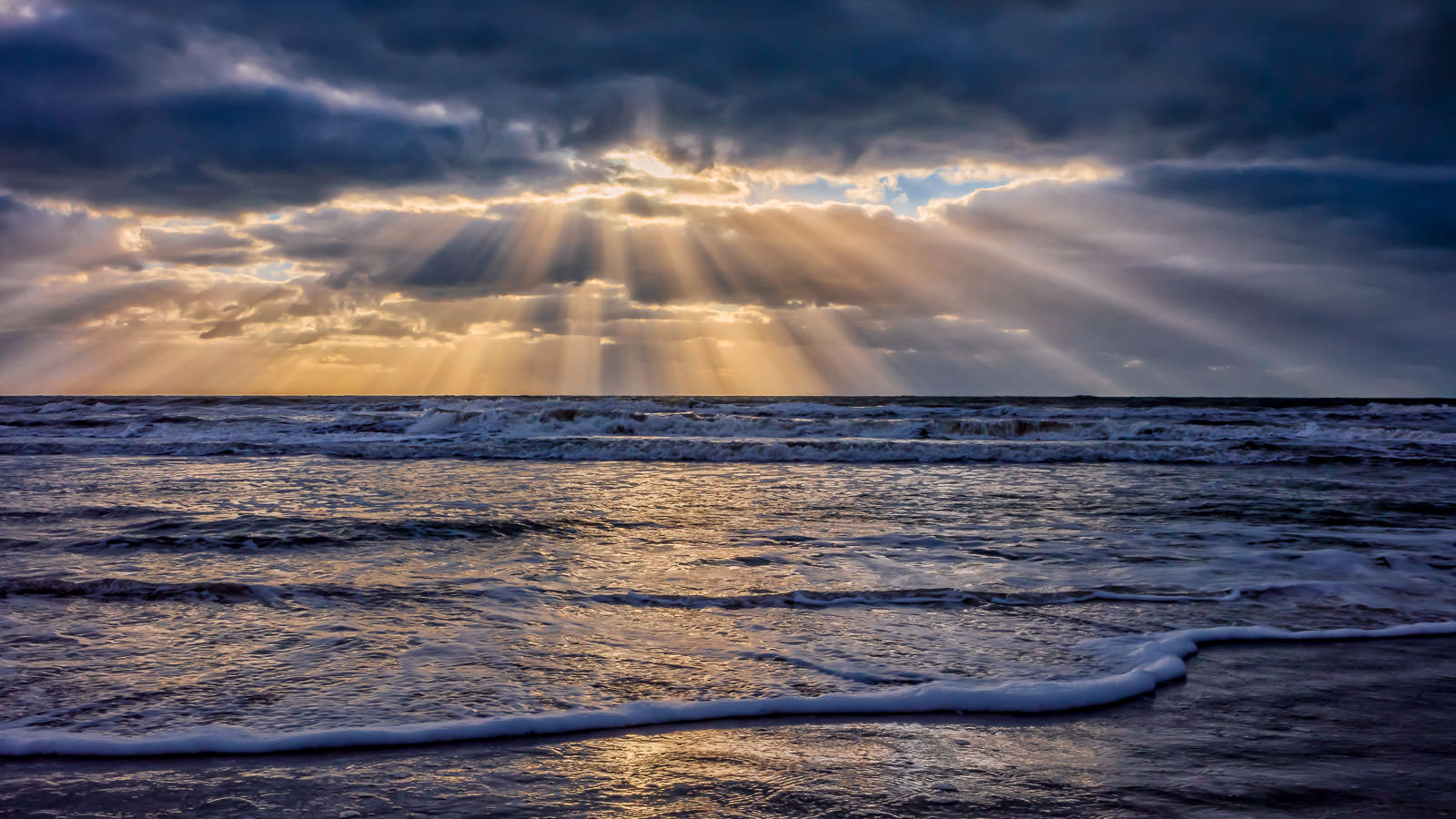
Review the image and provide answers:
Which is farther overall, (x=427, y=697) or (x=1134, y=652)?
(x=1134, y=652)

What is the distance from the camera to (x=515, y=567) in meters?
7.60

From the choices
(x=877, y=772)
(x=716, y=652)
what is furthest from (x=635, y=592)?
(x=877, y=772)

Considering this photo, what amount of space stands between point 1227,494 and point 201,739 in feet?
47.6

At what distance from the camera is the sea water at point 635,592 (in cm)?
429

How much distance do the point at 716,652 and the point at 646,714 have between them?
1051mm

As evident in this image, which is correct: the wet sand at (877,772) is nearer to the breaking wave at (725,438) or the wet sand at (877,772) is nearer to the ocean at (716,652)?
the ocean at (716,652)

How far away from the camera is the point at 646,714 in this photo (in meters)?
4.12

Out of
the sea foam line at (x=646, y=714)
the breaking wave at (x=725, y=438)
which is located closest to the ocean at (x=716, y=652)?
the sea foam line at (x=646, y=714)

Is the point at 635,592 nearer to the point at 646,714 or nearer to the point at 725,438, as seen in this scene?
the point at 646,714

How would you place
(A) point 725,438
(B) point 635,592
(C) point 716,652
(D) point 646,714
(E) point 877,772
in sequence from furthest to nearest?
1. (A) point 725,438
2. (B) point 635,592
3. (C) point 716,652
4. (D) point 646,714
5. (E) point 877,772

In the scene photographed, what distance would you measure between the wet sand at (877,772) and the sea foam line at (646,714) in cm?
9

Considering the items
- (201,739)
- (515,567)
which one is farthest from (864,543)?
(201,739)

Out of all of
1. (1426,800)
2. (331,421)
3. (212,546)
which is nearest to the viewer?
(1426,800)

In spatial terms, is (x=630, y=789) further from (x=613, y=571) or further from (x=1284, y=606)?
(x=1284, y=606)
